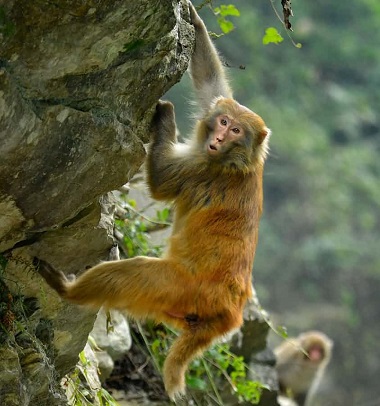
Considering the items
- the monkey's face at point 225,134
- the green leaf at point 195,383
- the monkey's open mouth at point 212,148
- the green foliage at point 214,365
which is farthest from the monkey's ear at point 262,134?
the green leaf at point 195,383

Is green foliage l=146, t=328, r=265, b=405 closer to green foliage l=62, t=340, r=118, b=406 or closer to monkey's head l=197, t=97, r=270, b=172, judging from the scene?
green foliage l=62, t=340, r=118, b=406

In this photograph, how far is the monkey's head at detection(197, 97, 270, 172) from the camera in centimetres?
579

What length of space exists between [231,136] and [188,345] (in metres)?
1.40

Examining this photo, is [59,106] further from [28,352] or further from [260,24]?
[260,24]

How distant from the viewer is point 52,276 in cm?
520

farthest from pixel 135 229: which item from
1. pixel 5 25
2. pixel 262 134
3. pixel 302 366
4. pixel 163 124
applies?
pixel 302 366

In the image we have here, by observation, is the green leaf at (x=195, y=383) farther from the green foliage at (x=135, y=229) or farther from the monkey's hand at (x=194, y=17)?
the monkey's hand at (x=194, y=17)

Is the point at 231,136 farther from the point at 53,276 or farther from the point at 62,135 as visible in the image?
the point at 62,135

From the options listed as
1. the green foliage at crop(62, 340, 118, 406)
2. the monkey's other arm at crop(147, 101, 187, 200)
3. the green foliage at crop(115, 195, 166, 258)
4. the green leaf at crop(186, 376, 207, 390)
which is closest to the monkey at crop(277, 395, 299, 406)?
the green leaf at crop(186, 376, 207, 390)

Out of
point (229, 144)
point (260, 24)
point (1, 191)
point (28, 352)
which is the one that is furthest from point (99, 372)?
point (260, 24)

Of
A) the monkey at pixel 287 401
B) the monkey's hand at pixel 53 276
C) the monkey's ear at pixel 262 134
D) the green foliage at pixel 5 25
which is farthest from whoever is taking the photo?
the monkey at pixel 287 401

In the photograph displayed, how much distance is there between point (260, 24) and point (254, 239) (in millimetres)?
18267

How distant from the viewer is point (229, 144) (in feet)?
19.0

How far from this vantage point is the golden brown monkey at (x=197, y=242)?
5250 millimetres
